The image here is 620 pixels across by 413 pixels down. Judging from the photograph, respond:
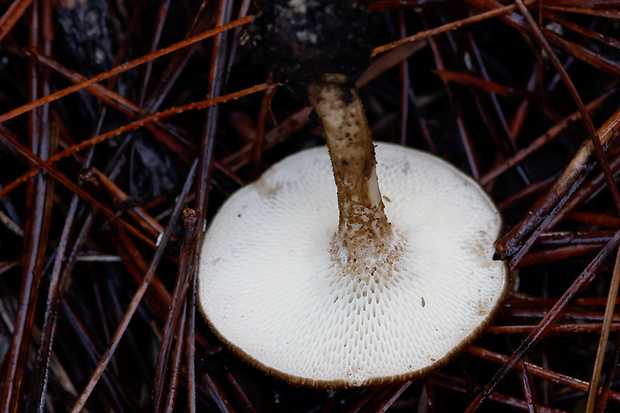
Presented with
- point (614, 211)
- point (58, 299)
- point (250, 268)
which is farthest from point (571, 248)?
point (58, 299)

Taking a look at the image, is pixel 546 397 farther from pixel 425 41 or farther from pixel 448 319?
pixel 425 41

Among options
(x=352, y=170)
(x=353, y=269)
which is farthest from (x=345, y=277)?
(x=352, y=170)

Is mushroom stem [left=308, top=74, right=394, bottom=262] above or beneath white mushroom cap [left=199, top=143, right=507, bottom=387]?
above

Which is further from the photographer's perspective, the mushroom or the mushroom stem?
the mushroom

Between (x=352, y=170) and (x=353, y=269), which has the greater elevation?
(x=352, y=170)

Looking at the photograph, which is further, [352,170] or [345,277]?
[345,277]

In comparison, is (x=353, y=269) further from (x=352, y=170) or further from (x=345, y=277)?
(x=352, y=170)

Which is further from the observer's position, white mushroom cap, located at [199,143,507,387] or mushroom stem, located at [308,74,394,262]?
white mushroom cap, located at [199,143,507,387]
